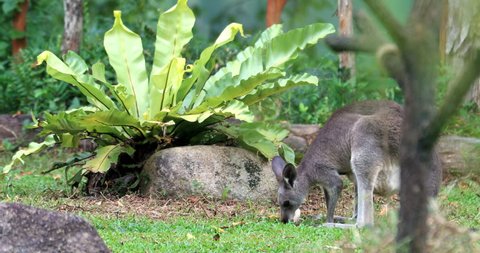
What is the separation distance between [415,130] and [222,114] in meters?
4.98

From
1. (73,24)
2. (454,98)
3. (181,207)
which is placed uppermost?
(454,98)

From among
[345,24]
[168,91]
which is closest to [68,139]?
[168,91]

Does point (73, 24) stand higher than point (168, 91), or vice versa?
point (168, 91)

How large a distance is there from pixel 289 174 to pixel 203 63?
1.57 m

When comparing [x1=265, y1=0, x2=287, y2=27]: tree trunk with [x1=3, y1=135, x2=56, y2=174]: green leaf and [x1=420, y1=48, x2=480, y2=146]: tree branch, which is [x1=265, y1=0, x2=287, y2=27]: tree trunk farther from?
[x1=420, y1=48, x2=480, y2=146]: tree branch

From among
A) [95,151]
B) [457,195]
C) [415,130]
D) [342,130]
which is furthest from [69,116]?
[415,130]

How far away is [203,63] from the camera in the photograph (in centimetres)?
877

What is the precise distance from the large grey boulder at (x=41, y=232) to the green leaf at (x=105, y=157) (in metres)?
3.36

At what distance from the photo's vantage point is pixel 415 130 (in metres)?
3.63

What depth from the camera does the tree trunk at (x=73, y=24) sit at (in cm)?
1226

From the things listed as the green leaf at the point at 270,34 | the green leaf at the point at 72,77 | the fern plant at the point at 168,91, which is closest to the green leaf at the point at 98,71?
the fern plant at the point at 168,91

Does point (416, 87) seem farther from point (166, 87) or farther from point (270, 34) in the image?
point (270, 34)

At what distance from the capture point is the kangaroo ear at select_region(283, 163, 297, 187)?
25.4 feet

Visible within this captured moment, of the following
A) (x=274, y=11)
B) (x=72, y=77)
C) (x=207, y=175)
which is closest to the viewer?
(x=72, y=77)
